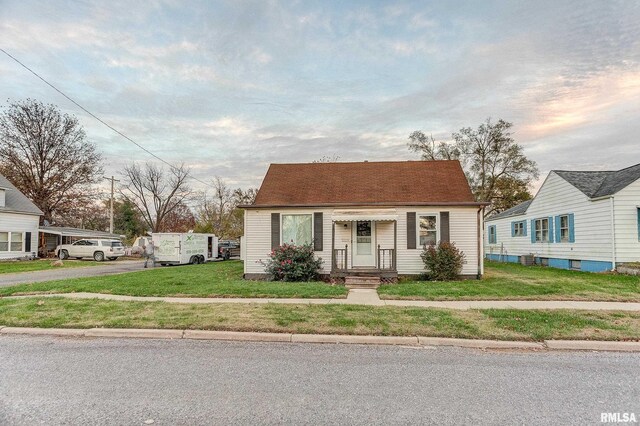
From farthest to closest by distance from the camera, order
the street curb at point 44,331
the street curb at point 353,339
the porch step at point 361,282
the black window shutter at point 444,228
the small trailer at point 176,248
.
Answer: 1. the small trailer at point 176,248
2. the black window shutter at point 444,228
3. the porch step at point 361,282
4. the street curb at point 44,331
5. the street curb at point 353,339

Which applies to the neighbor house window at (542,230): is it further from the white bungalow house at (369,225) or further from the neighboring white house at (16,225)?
the neighboring white house at (16,225)

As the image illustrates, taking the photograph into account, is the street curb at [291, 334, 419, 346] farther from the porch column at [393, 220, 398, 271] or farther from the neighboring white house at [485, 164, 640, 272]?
the neighboring white house at [485, 164, 640, 272]

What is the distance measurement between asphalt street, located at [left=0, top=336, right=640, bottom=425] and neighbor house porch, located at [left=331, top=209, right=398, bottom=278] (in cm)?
766

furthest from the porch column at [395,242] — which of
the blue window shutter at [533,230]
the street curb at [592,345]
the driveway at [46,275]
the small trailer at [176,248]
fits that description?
the small trailer at [176,248]

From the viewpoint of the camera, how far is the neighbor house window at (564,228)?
56.3ft

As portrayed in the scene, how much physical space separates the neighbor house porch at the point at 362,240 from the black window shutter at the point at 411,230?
1.88 feet

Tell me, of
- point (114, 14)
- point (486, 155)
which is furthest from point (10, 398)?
point (486, 155)

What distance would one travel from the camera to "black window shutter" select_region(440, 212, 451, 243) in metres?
13.0

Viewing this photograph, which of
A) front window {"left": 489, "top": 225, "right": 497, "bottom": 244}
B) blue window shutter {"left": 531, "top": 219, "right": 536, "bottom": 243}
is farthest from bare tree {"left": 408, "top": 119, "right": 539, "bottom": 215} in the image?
blue window shutter {"left": 531, "top": 219, "right": 536, "bottom": 243}

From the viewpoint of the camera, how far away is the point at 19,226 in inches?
983

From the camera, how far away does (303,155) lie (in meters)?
29.5

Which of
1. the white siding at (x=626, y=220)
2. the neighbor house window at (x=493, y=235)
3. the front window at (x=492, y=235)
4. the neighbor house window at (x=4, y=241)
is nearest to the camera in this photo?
the white siding at (x=626, y=220)

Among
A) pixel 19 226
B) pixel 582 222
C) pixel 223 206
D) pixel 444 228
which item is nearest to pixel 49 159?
pixel 19 226

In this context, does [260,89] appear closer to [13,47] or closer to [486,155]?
[13,47]
